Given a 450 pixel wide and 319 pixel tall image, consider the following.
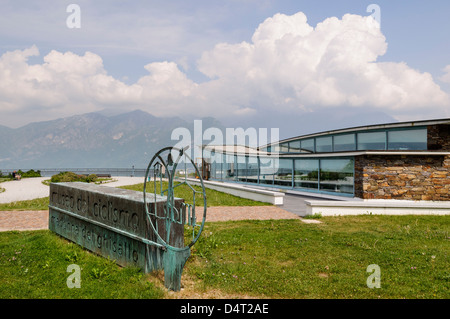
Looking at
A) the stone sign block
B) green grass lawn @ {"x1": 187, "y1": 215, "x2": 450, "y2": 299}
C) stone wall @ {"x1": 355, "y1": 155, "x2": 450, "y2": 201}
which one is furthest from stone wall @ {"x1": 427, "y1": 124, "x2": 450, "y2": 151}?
the stone sign block

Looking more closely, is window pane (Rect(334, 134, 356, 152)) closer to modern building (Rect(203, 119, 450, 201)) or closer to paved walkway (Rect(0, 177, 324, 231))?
modern building (Rect(203, 119, 450, 201))

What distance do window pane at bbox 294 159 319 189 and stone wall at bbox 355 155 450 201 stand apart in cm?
445

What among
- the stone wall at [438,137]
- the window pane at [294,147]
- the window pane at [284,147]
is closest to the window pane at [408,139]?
the stone wall at [438,137]

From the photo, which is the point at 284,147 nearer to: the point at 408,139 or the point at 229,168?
the point at 229,168

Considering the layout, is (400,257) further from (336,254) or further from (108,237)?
(108,237)

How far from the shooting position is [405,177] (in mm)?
15594

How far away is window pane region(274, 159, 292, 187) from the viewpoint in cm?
2250

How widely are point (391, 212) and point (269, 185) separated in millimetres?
11520

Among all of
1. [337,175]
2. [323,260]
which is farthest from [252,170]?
[323,260]

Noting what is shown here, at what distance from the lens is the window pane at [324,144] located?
24.8 m

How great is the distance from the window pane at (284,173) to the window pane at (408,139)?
22.2 feet

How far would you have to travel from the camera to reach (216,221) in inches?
476

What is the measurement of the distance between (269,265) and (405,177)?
1225 centimetres

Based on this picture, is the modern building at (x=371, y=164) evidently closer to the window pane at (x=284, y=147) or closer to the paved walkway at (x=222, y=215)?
the paved walkway at (x=222, y=215)
